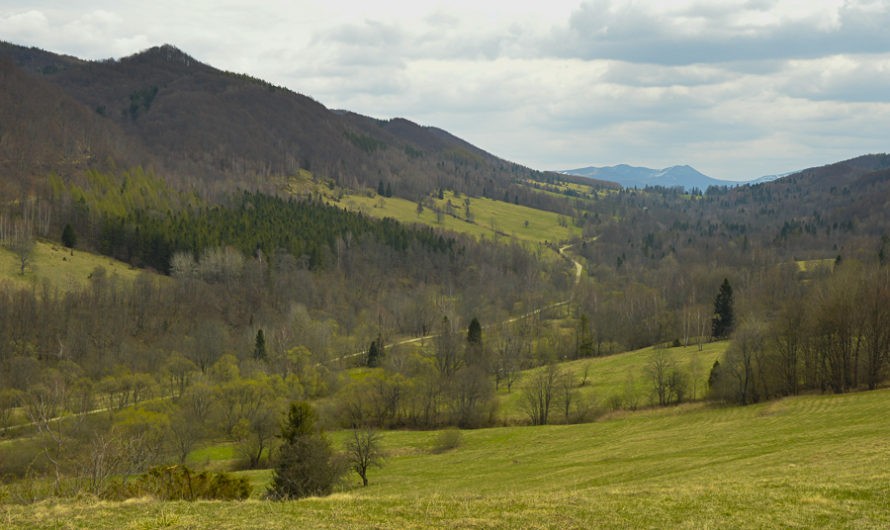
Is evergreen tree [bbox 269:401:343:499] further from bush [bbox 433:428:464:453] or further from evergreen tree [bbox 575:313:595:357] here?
evergreen tree [bbox 575:313:595:357]

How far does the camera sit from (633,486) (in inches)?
1149

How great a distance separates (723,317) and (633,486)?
9165cm

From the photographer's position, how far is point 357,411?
75.9 meters

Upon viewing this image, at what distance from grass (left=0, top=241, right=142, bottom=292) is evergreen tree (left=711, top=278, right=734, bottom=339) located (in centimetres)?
12211

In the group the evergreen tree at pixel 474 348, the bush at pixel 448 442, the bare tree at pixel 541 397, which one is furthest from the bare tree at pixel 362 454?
the evergreen tree at pixel 474 348

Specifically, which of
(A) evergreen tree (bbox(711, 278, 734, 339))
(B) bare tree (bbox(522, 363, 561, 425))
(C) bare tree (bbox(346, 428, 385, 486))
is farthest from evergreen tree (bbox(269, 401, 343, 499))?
(A) evergreen tree (bbox(711, 278, 734, 339))

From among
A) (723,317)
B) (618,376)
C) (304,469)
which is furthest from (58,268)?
(723,317)

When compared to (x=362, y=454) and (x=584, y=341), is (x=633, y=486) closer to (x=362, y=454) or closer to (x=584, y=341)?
(x=362, y=454)

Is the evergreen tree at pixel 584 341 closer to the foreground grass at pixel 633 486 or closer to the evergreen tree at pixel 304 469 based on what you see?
the foreground grass at pixel 633 486

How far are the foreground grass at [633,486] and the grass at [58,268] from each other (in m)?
86.5

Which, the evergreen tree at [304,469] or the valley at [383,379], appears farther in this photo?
the evergreen tree at [304,469]

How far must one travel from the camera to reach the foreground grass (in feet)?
67.3

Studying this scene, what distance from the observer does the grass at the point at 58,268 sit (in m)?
112

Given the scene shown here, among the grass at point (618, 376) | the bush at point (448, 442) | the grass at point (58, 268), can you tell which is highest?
the grass at point (58, 268)
